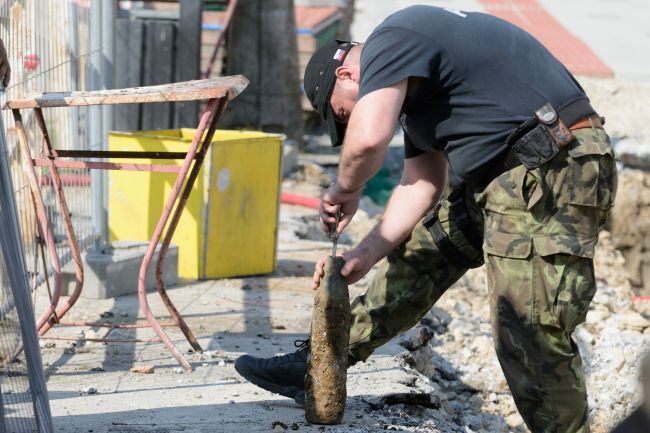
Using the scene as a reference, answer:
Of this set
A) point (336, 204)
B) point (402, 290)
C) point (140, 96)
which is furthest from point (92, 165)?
point (402, 290)

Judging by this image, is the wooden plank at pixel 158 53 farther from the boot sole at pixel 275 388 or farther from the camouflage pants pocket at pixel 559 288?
the camouflage pants pocket at pixel 559 288

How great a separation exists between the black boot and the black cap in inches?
36.5

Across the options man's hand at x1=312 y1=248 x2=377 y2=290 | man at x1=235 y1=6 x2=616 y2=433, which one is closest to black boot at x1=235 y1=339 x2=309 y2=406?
man's hand at x1=312 y1=248 x2=377 y2=290

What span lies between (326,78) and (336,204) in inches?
17.0

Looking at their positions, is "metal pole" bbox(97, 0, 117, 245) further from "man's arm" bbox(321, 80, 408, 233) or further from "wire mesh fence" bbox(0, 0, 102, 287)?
"man's arm" bbox(321, 80, 408, 233)

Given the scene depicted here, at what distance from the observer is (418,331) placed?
5148mm

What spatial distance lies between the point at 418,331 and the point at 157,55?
12.5ft

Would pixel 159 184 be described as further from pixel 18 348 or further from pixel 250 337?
pixel 18 348

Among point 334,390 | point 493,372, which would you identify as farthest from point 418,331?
point 334,390

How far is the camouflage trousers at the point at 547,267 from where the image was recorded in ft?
10.3

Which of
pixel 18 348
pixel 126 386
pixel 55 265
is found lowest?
pixel 126 386

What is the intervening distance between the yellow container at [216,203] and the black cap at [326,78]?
256cm

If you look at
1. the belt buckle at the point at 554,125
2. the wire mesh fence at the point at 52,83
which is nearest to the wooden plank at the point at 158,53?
the wire mesh fence at the point at 52,83

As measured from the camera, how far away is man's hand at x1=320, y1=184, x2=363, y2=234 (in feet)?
11.1
